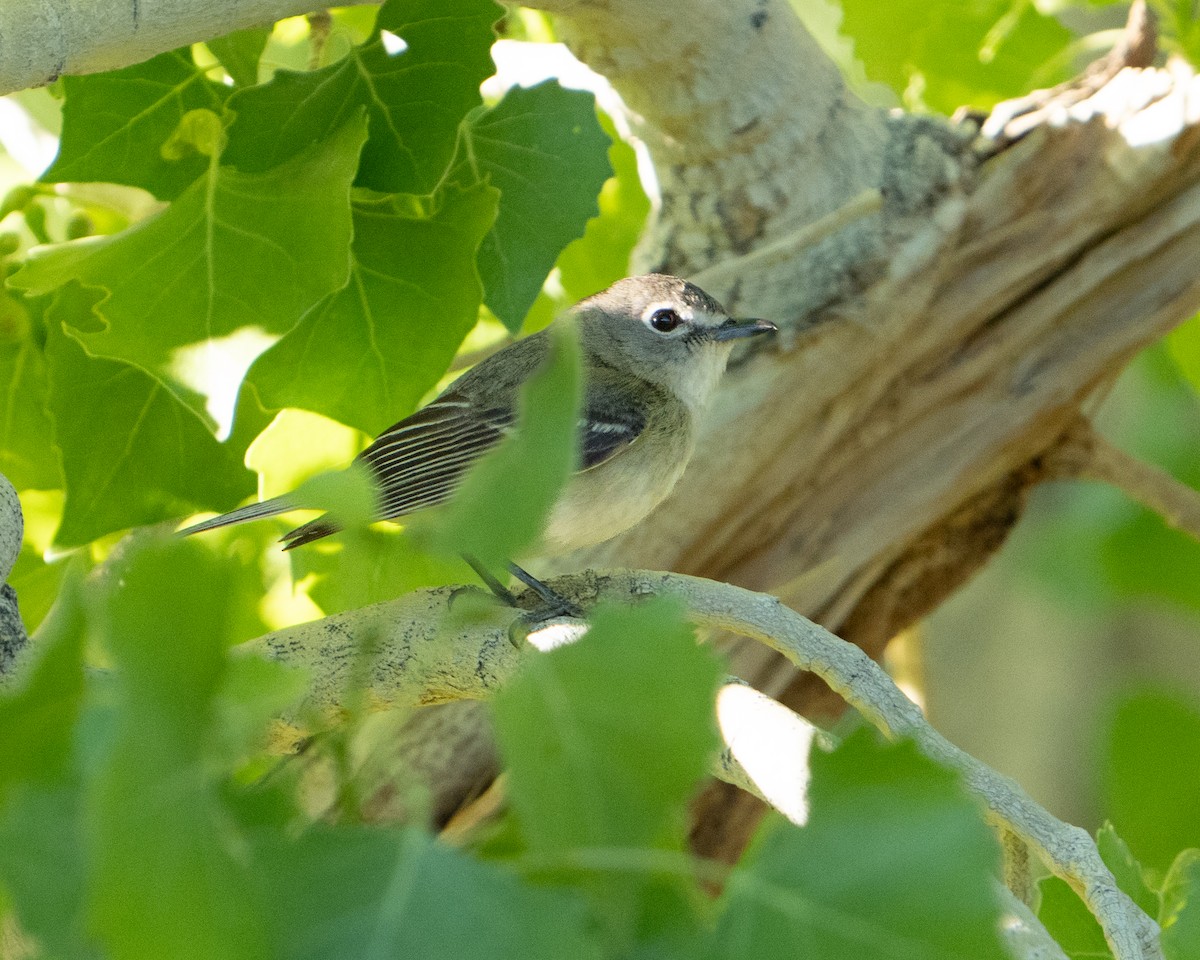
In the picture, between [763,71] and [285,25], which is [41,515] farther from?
[763,71]

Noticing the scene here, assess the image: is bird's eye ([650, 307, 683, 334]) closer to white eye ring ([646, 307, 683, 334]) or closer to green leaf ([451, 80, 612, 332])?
white eye ring ([646, 307, 683, 334])

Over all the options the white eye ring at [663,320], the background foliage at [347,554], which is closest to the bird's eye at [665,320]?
the white eye ring at [663,320]

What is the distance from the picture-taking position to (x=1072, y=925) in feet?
2.44

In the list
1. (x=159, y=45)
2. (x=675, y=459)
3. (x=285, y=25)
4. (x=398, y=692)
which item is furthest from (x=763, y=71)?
(x=398, y=692)

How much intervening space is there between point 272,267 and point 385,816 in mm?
504

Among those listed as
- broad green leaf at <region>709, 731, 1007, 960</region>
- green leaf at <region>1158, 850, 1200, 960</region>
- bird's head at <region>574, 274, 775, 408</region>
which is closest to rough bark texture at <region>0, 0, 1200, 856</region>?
bird's head at <region>574, 274, 775, 408</region>

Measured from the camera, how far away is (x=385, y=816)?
3.59 feet

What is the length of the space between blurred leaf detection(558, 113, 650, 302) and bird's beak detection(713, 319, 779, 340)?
1.12 ft

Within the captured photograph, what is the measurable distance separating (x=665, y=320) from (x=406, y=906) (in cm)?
107

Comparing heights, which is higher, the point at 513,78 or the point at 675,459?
the point at 513,78

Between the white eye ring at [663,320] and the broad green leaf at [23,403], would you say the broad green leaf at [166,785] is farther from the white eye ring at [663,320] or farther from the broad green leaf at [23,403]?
the white eye ring at [663,320]

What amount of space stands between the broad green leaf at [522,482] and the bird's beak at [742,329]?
0.96m

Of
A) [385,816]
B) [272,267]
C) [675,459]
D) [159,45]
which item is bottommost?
[385,816]

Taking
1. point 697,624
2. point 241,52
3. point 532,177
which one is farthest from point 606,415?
point 697,624
